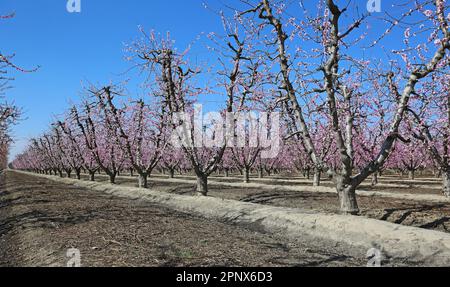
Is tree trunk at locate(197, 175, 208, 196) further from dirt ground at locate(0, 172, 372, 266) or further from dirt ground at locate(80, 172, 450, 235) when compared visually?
dirt ground at locate(0, 172, 372, 266)

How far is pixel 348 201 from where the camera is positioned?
11906 mm

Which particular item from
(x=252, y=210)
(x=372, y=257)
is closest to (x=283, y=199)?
(x=252, y=210)

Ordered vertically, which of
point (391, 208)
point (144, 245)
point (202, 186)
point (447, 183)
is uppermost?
point (447, 183)

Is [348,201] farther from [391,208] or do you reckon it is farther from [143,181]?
[143,181]

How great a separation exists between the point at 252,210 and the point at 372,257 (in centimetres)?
603

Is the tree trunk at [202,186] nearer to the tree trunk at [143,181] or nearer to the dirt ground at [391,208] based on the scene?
the dirt ground at [391,208]

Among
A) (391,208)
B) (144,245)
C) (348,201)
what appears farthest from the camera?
(391,208)

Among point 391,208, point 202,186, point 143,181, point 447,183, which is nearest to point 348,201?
point 391,208

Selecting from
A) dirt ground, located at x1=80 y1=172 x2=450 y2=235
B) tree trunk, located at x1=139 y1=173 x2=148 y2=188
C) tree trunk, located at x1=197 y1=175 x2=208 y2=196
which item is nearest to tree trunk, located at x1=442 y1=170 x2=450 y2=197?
dirt ground, located at x1=80 y1=172 x2=450 y2=235

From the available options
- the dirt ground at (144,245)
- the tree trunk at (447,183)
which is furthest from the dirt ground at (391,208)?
the tree trunk at (447,183)

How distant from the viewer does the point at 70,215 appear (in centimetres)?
1255

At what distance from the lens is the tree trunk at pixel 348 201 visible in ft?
38.8

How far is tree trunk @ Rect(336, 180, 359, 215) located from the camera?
11.8 meters
